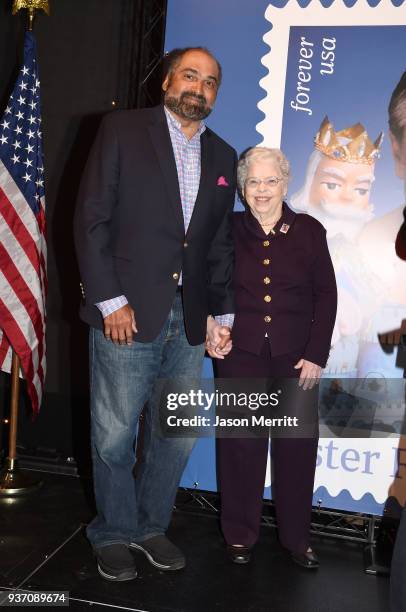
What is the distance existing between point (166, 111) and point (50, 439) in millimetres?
2092

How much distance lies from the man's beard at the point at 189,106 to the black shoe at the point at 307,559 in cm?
174

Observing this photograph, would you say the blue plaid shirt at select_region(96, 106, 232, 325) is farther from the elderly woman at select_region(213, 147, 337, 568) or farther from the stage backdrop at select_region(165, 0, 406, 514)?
the stage backdrop at select_region(165, 0, 406, 514)

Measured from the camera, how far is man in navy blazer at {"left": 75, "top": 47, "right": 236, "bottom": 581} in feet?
7.59

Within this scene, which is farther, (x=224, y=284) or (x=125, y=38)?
(x=125, y=38)

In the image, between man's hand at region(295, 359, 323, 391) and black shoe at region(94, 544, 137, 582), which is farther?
man's hand at region(295, 359, 323, 391)

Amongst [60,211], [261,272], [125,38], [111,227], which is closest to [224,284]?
[261,272]


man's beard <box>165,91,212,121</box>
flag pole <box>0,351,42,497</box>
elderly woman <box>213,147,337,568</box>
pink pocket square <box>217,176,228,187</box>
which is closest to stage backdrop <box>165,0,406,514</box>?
elderly woman <box>213,147,337,568</box>

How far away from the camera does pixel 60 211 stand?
3.71 m

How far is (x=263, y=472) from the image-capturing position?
2.74 metres

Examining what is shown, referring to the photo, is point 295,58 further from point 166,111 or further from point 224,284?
point 224,284

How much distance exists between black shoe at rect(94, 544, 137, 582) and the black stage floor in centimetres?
3

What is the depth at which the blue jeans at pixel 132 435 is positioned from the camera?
240 cm

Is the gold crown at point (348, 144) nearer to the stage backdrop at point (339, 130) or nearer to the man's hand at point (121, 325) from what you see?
the stage backdrop at point (339, 130)

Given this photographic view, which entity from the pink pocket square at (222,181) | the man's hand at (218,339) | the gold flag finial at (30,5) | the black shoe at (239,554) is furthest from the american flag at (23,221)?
the black shoe at (239,554)
